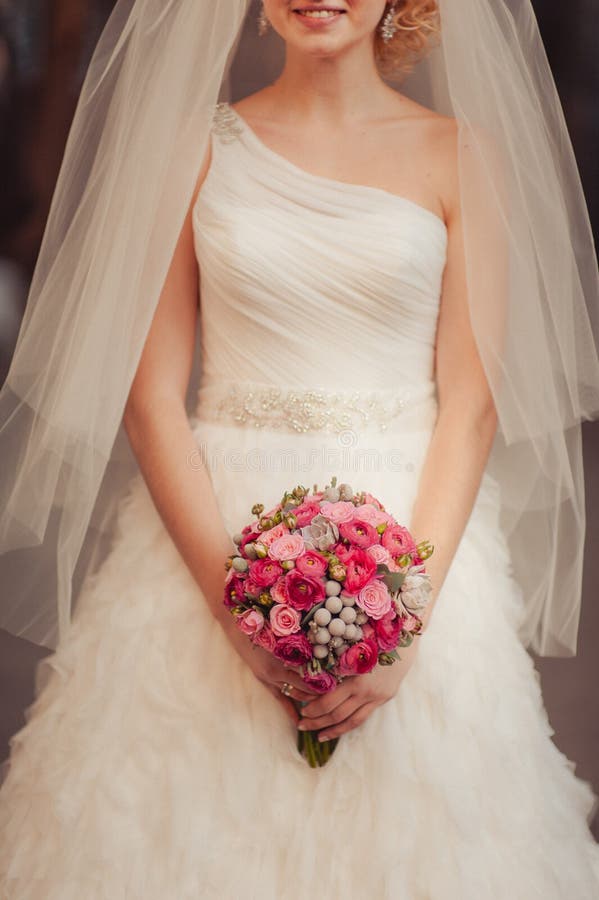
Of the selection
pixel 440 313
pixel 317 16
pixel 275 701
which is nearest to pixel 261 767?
pixel 275 701

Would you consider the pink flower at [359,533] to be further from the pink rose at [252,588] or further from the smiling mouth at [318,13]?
the smiling mouth at [318,13]

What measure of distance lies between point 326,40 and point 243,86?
0.34m

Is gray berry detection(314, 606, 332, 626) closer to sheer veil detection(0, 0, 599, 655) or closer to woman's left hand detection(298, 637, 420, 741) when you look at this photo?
woman's left hand detection(298, 637, 420, 741)

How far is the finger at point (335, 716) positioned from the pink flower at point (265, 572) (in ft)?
0.75

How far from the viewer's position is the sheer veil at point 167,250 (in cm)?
156

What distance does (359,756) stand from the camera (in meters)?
1.47

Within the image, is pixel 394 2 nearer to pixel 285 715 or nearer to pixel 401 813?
pixel 285 715

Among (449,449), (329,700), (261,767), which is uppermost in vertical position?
(449,449)

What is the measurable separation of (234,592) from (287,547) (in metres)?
0.11

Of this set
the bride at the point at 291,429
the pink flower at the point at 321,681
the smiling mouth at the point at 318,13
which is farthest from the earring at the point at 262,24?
the pink flower at the point at 321,681

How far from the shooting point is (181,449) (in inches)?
63.1

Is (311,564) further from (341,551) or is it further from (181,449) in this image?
(181,449)

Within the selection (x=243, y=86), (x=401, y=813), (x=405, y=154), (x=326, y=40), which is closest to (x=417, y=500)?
(x=401, y=813)

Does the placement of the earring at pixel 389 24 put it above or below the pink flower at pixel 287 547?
above
